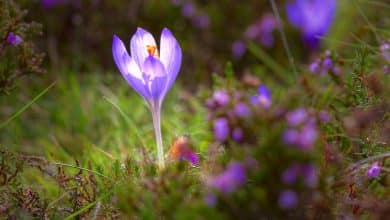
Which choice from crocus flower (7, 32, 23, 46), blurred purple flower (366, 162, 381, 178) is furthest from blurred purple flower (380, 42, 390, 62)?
crocus flower (7, 32, 23, 46)

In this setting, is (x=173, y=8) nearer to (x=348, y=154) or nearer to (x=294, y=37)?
(x=294, y=37)

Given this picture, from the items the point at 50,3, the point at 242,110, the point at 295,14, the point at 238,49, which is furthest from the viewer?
the point at 295,14

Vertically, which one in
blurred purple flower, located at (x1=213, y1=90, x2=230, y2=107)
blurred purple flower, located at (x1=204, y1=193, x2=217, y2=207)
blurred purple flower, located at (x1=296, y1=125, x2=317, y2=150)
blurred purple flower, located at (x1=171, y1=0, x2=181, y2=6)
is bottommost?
blurred purple flower, located at (x1=204, y1=193, x2=217, y2=207)

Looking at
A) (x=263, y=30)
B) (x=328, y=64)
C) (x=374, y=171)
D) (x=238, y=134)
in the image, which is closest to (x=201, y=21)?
(x=263, y=30)

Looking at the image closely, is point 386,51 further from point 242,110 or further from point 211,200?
point 211,200

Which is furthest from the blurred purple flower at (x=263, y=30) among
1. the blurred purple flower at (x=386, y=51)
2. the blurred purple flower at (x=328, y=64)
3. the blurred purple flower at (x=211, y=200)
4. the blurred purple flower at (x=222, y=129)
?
the blurred purple flower at (x=211, y=200)

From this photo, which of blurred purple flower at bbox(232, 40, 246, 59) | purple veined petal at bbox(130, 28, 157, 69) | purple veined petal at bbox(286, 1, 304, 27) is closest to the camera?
purple veined petal at bbox(130, 28, 157, 69)

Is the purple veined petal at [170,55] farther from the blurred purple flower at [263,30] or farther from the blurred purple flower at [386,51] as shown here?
the blurred purple flower at [263,30]

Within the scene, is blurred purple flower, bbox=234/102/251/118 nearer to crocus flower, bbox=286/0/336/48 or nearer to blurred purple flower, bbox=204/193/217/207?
blurred purple flower, bbox=204/193/217/207
